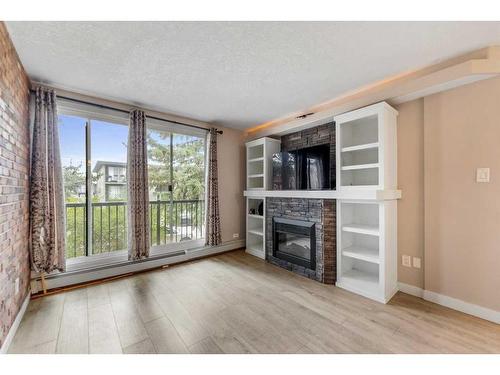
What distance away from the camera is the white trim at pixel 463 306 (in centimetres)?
182

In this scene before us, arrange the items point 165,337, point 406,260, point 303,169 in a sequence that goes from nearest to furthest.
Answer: point 165,337
point 406,260
point 303,169

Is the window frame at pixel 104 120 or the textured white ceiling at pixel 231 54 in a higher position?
the textured white ceiling at pixel 231 54

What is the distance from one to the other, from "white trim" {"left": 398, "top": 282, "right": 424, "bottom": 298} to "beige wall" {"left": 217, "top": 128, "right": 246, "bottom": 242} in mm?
2654

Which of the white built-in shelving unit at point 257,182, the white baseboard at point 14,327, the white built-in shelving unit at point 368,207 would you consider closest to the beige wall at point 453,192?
the white built-in shelving unit at point 368,207

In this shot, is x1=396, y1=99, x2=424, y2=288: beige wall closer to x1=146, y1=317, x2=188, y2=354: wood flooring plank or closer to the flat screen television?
the flat screen television

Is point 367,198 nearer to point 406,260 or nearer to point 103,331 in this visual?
point 406,260

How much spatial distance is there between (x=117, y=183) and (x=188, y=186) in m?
1.08

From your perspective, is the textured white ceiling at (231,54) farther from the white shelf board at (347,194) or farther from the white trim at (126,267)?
the white trim at (126,267)

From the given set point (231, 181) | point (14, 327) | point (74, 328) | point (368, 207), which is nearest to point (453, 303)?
point (368, 207)

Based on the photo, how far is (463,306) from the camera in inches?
77.5

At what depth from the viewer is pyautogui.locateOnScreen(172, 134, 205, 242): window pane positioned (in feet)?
11.6

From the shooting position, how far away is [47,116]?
7.62ft
